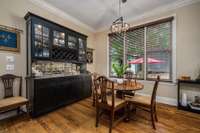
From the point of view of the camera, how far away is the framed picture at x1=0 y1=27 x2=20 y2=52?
7.88 ft

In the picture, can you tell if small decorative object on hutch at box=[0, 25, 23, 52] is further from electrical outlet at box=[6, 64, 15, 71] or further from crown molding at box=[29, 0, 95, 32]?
crown molding at box=[29, 0, 95, 32]

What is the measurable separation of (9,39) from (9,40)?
0.02 meters

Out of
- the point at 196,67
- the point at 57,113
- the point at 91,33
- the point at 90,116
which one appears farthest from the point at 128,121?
the point at 91,33

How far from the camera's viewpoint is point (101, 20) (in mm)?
4418

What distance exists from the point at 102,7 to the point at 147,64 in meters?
2.52

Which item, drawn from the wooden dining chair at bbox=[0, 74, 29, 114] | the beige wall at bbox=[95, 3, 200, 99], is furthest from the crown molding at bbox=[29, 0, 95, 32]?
the beige wall at bbox=[95, 3, 200, 99]

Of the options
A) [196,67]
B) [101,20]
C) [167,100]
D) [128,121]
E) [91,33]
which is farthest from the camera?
[91,33]

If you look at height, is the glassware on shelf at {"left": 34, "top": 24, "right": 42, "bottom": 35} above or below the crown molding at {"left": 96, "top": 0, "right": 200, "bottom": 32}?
below

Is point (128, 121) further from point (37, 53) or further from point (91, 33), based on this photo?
point (91, 33)

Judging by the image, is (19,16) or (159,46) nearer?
(19,16)

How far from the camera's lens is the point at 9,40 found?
2.50m

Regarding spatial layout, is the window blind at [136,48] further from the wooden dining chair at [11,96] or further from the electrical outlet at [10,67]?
the electrical outlet at [10,67]

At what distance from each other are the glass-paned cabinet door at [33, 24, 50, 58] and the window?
8.92 ft

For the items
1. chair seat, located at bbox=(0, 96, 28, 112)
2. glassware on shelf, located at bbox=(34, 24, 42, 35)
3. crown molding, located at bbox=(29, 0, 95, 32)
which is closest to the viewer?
chair seat, located at bbox=(0, 96, 28, 112)
